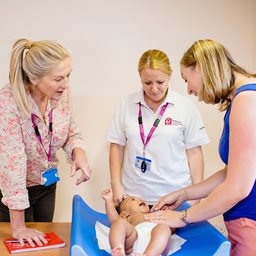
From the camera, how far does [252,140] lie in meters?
1.28

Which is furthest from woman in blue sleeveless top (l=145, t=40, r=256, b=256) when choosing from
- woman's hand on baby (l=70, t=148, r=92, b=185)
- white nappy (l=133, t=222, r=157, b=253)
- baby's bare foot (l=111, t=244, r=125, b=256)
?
woman's hand on baby (l=70, t=148, r=92, b=185)

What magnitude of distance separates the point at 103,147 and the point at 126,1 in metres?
1.21

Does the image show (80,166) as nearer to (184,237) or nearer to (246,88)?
(184,237)

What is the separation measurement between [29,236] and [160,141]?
1007mm

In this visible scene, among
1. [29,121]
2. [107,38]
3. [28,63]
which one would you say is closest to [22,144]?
[29,121]

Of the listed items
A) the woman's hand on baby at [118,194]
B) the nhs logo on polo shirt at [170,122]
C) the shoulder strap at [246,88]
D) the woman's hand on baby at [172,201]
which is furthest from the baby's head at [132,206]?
the shoulder strap at [246,88]

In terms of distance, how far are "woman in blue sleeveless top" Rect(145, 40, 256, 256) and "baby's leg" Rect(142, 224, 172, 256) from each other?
64 mm

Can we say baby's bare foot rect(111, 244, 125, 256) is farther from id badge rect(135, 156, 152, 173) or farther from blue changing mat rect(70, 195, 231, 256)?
id badge rect(135, 156, 152, 173)

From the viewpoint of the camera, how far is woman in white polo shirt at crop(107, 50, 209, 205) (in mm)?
2348

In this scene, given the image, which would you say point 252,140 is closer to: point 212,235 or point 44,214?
point 212,235

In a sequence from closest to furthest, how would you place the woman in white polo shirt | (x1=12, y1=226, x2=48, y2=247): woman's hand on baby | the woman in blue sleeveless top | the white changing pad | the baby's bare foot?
the woman in blue sleeveless top → the baby's bare foot → the white changing pad → (x1=12, y1=226, x2=48, y2=247): woman's hand on baby → the woman in white polo shirt

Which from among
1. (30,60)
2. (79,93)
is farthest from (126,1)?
(30,60)

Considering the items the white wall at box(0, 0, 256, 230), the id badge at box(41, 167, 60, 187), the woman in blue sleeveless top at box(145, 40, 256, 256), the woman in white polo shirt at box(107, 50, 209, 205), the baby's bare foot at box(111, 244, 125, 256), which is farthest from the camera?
the white wall at box(0, 0, 256, 230)

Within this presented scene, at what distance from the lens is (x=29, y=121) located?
6.10 feet
